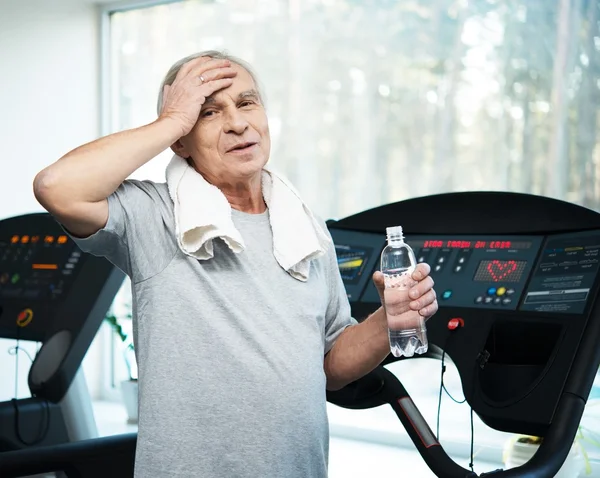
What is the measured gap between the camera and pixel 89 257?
2.57 metres

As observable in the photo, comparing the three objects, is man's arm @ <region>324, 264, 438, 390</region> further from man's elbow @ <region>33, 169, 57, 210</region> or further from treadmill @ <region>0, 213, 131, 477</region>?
treadmill @ <region>0, 213, 131, 477</region>

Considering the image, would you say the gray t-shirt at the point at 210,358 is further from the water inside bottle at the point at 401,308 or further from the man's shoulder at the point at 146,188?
the water inside bottle at the point at 401,308

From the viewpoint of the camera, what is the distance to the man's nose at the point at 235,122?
62.8 inches

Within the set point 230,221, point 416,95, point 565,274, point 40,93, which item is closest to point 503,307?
point 565,274

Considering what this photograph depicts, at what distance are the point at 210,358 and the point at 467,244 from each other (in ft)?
2.64

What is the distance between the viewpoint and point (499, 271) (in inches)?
75.0

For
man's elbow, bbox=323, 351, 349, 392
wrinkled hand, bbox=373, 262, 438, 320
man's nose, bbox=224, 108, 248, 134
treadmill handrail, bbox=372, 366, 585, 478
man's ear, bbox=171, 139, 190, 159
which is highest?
man's nose, bbox=224, 108, 248, 134

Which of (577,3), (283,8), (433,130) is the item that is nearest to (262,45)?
(283,8)

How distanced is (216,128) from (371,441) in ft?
10.4

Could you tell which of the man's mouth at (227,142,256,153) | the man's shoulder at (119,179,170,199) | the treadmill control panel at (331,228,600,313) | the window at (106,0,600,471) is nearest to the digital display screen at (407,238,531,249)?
the treadmill control panel at (331,228,600,313)

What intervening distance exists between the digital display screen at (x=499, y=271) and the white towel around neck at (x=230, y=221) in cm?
43

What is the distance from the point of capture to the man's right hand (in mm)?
1532

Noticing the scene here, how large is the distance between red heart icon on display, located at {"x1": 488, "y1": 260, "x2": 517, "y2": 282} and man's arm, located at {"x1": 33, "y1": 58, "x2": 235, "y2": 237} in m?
0.80

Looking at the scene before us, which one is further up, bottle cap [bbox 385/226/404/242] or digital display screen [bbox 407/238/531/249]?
bottle cap [bbox 385/226/404/242]
